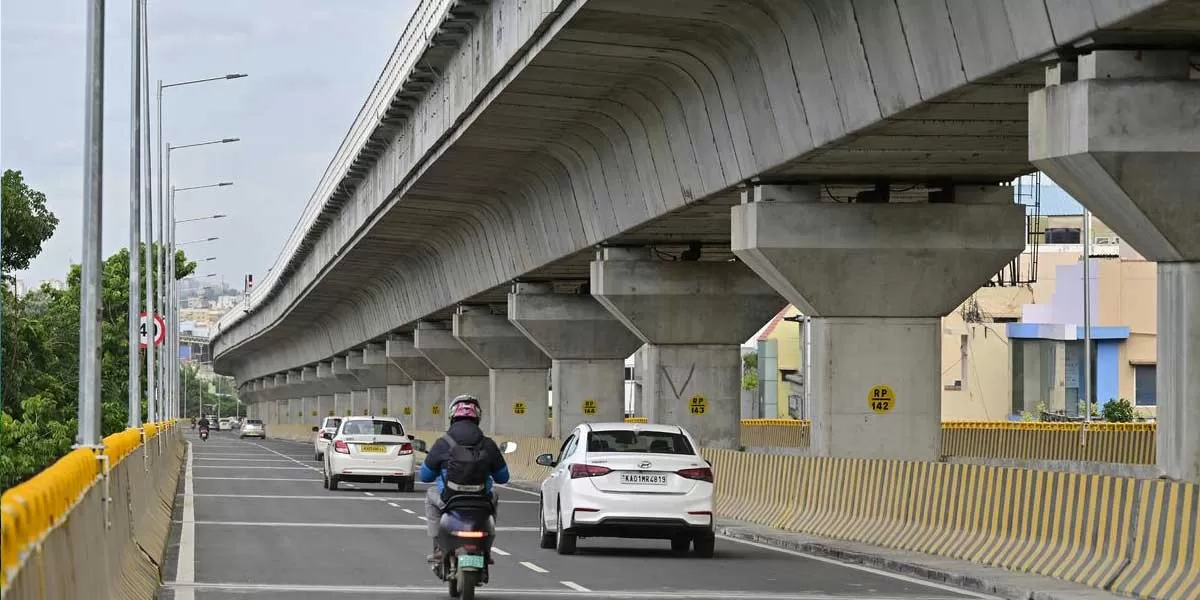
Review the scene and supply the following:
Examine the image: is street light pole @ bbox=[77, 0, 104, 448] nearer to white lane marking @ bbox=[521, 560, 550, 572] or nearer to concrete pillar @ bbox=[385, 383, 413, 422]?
white lane marking @ bbox=[521, 560, 550, 572]

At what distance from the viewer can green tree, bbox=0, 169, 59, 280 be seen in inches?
2500

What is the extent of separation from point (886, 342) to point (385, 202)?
732 inches

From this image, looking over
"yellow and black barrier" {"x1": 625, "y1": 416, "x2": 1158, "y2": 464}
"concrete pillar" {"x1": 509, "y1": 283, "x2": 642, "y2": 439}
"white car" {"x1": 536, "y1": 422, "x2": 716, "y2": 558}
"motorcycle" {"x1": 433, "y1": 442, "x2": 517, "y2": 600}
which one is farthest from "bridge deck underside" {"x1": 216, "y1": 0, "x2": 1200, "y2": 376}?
"yellow and black barrier" {"x1": 625, "y1": 416, "x2": 1158, "y2": 464}

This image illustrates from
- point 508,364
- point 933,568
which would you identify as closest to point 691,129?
point 933,568

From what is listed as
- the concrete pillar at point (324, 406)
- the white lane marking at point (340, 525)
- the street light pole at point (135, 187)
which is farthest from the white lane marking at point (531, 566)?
the concrete pillar at point (324, 406)

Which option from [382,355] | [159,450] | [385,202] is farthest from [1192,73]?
[382,355]

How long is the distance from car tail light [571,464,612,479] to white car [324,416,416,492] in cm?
1763

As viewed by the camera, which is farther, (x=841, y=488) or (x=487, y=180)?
(x=487, y=180)

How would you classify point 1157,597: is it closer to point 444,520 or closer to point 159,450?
point 444,520

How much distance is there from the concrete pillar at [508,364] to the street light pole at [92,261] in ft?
126

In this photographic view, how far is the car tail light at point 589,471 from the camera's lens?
19.6 meters

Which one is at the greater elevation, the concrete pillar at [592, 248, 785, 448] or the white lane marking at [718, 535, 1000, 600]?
the concrete pillar at [592, 248, 785, 448]

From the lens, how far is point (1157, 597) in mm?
14641

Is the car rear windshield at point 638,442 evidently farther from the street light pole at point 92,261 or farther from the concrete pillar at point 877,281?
the street light pole at point 92,261
